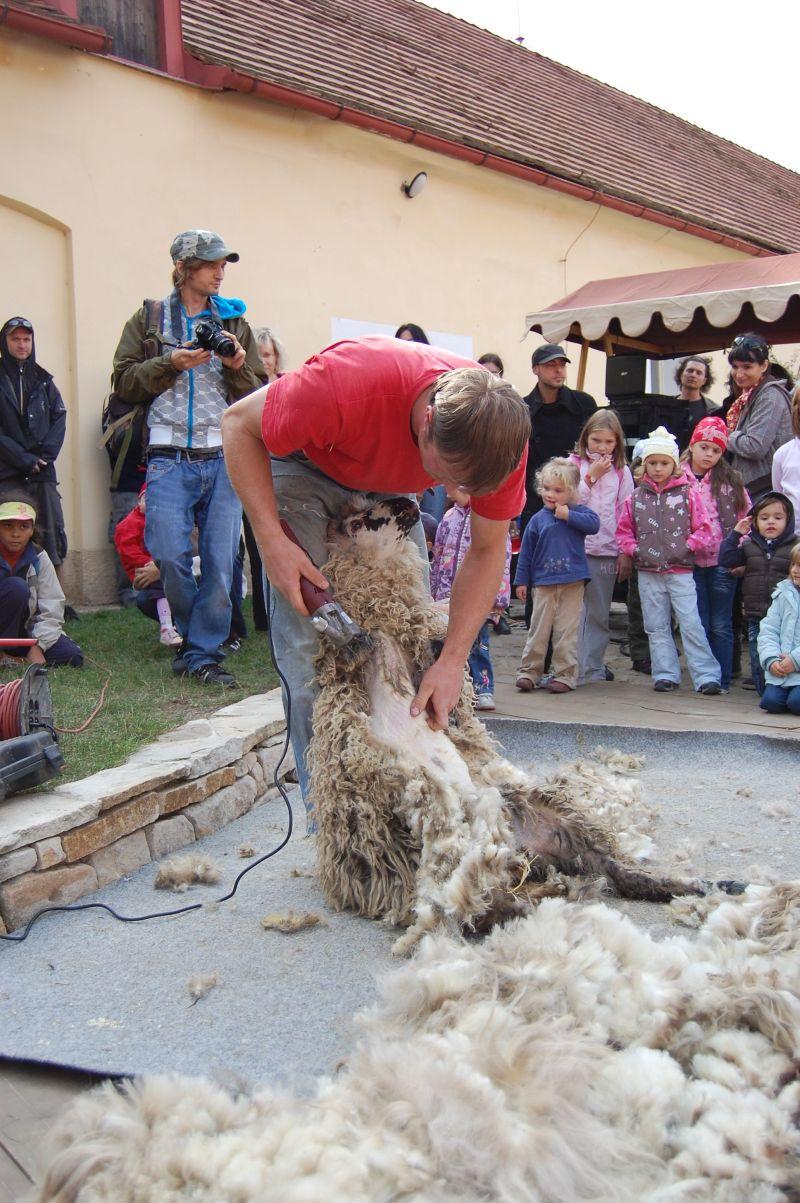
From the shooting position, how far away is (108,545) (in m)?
9.02

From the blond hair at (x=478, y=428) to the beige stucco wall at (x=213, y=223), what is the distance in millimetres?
6801

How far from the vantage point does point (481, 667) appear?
568 cm

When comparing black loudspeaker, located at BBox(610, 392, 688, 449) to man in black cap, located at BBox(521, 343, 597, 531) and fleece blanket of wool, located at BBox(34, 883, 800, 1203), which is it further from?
fleece blanket of wool, located at BBox(34, 883, 800, 1203)

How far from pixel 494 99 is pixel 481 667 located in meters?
10.9

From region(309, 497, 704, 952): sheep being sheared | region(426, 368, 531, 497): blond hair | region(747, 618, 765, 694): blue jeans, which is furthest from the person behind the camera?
region(747, 618, 765, 694): blue jeans

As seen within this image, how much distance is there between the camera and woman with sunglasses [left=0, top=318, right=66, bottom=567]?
289 inches

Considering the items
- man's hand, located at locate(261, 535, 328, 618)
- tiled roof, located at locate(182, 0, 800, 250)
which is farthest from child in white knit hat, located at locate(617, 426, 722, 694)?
tiled roof, located at locate(182, 0, 800, 250)

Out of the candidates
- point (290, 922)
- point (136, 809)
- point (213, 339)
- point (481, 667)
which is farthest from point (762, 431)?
point (290, 922)

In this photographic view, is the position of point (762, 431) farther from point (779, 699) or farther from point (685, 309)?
point (779, 699)

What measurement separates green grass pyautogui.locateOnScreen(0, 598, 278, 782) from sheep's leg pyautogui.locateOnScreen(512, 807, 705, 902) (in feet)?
5.67

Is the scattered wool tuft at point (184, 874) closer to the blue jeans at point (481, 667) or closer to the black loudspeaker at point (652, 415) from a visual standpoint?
the blue jeans at point (481, 667)

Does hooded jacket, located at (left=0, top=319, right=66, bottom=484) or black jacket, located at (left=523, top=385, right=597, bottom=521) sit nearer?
hooded jacket, located at (left=0, top=319, right=66, bottom=484)

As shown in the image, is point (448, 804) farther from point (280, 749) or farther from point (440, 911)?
point (280, 749)

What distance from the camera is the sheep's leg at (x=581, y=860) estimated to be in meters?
3.16
